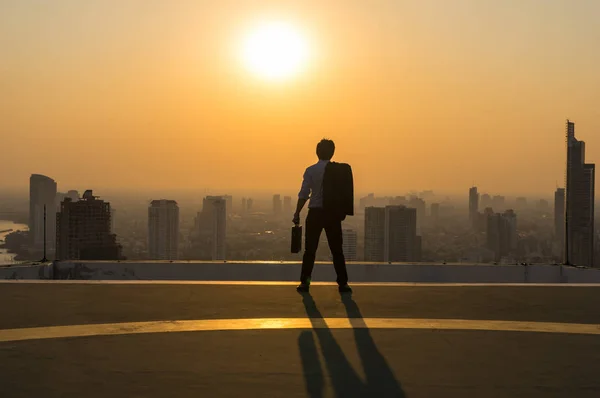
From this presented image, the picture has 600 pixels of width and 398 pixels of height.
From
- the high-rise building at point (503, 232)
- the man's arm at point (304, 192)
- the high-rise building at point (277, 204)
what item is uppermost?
the man's arm at point (304, 192)

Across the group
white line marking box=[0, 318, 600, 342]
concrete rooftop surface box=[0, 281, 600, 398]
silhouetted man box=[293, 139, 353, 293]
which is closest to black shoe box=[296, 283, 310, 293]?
silhouetted man box=[293, 139, 353, 293]

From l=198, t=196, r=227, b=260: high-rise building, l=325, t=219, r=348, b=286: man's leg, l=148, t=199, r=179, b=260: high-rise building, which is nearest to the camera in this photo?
l=325, t=219, r=348, b=286: man's leg

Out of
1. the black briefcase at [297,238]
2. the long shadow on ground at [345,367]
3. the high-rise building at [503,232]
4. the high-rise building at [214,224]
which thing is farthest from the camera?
the high-rise building at [503,232]

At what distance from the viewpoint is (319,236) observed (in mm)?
8812

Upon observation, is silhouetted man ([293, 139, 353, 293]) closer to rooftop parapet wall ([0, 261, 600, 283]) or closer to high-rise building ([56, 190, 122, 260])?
rooftop parapet wall ([0, 261, 600, 283])

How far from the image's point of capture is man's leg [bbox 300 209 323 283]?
28.8 feet

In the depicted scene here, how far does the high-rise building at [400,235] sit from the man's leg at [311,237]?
4456 cm

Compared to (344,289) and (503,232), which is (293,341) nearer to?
(344,289)

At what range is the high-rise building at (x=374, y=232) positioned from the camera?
53.7m

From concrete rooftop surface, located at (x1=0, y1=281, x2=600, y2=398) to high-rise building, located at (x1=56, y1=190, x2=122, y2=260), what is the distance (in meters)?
23.4

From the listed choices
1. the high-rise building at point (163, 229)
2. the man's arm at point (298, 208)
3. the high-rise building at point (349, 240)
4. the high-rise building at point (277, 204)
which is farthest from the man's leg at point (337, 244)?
the high-rise building at point (277, 204)

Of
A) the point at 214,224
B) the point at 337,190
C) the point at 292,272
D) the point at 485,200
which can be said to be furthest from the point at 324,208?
the point at 485,200

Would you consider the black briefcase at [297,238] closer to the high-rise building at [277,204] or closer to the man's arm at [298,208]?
the man's arm at [298,208]

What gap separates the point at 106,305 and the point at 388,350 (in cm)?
349
